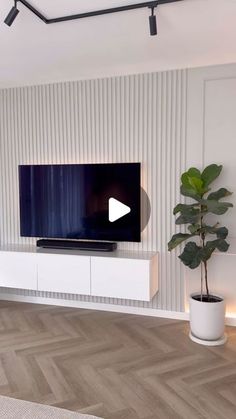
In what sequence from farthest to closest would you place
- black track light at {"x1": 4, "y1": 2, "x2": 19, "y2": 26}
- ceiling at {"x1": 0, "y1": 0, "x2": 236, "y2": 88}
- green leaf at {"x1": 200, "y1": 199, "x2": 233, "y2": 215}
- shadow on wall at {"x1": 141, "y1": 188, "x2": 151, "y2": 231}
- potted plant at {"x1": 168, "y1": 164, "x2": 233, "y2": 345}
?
shadow on wall at {"x1": 141, "y1": 188, "x2": 151, "y2": 231}
potted plant at {"x1": 168, "y1": 164, "x2": 233, "y2": 345}
green leaf at {"x1": 200, "y1": 199, "x2": 233, "y2": 215}
ceiling at {"x1": 0, "y1": 0, "x2": 236, "y2": 88}
black track light at {"x1": 4, "y1": 2, "x2": 19, "y2": 26}

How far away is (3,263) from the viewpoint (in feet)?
11.9

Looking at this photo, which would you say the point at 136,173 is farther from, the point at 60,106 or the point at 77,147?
the point at 60,106

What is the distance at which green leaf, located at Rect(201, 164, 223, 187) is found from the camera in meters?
3.01

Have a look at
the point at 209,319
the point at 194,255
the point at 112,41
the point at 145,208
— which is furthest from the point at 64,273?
the point at 112,41

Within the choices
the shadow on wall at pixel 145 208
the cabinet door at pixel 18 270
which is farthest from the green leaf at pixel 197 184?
the cabinet door at pixel 18 270

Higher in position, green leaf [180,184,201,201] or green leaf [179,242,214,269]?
green leaf [180,184,201,201]

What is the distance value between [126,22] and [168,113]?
46.5 inches

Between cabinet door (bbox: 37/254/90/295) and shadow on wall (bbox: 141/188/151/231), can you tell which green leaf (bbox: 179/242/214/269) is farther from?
cabinet door (bbox: 37/254/90/295)

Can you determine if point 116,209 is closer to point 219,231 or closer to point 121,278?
point 121,278

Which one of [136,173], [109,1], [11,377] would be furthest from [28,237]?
[109,1]

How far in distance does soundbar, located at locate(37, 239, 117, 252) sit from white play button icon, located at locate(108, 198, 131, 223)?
26 centimetres

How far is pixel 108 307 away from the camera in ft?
12.2

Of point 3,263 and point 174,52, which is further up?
point 174,52

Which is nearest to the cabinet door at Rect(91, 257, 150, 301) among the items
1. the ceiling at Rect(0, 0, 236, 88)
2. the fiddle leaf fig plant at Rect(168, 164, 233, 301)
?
the fiddle leaf fig plant at Rect(168, 164, 233, 301)
